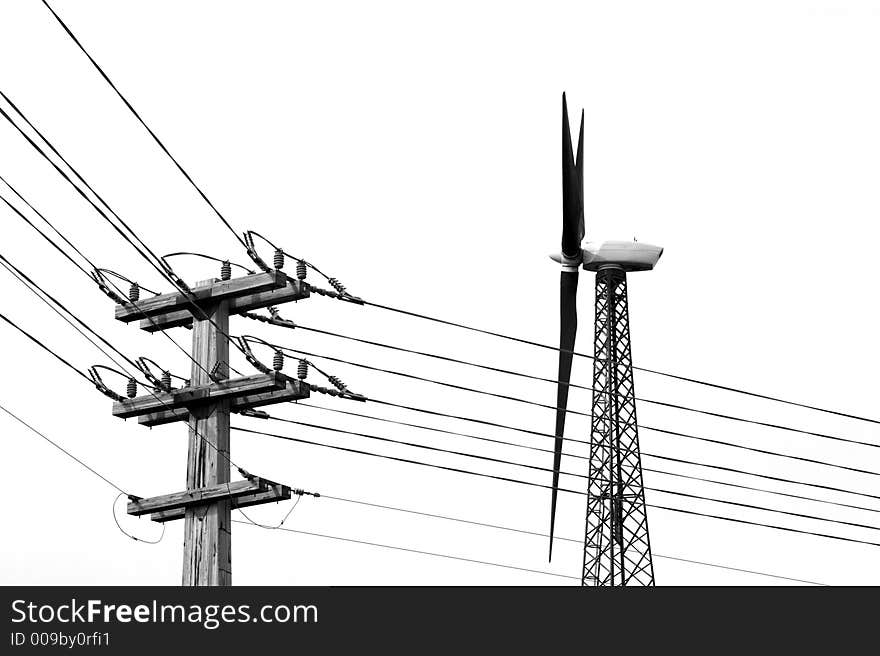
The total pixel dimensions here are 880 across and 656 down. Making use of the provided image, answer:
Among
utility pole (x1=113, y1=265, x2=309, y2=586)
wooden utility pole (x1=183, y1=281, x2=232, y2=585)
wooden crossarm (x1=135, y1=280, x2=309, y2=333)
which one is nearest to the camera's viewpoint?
wooden utility pole (x1=183, y1=281, x2=232, y2=585)

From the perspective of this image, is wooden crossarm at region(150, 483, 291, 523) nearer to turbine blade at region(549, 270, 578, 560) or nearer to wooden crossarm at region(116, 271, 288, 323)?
wooden crossarm at region(116, 271, 288, 323)

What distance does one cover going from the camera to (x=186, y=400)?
23891 mm

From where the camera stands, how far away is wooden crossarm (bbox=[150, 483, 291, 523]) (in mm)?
23500

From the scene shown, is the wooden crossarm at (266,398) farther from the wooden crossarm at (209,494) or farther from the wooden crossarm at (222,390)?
the wooden crossarm at (209,494)

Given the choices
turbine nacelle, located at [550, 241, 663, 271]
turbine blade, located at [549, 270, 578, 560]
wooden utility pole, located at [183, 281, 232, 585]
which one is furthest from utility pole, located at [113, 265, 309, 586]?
turbine nacelle, located at [550, 241, 663, 271]

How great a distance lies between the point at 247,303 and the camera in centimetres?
2448

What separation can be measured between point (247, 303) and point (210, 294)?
0.55m

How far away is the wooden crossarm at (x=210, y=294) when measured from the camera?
79.1 feet

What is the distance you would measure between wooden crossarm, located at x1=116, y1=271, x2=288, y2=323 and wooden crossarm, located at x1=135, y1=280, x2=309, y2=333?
0.30ft

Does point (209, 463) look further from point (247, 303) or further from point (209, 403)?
point (247, 303)
